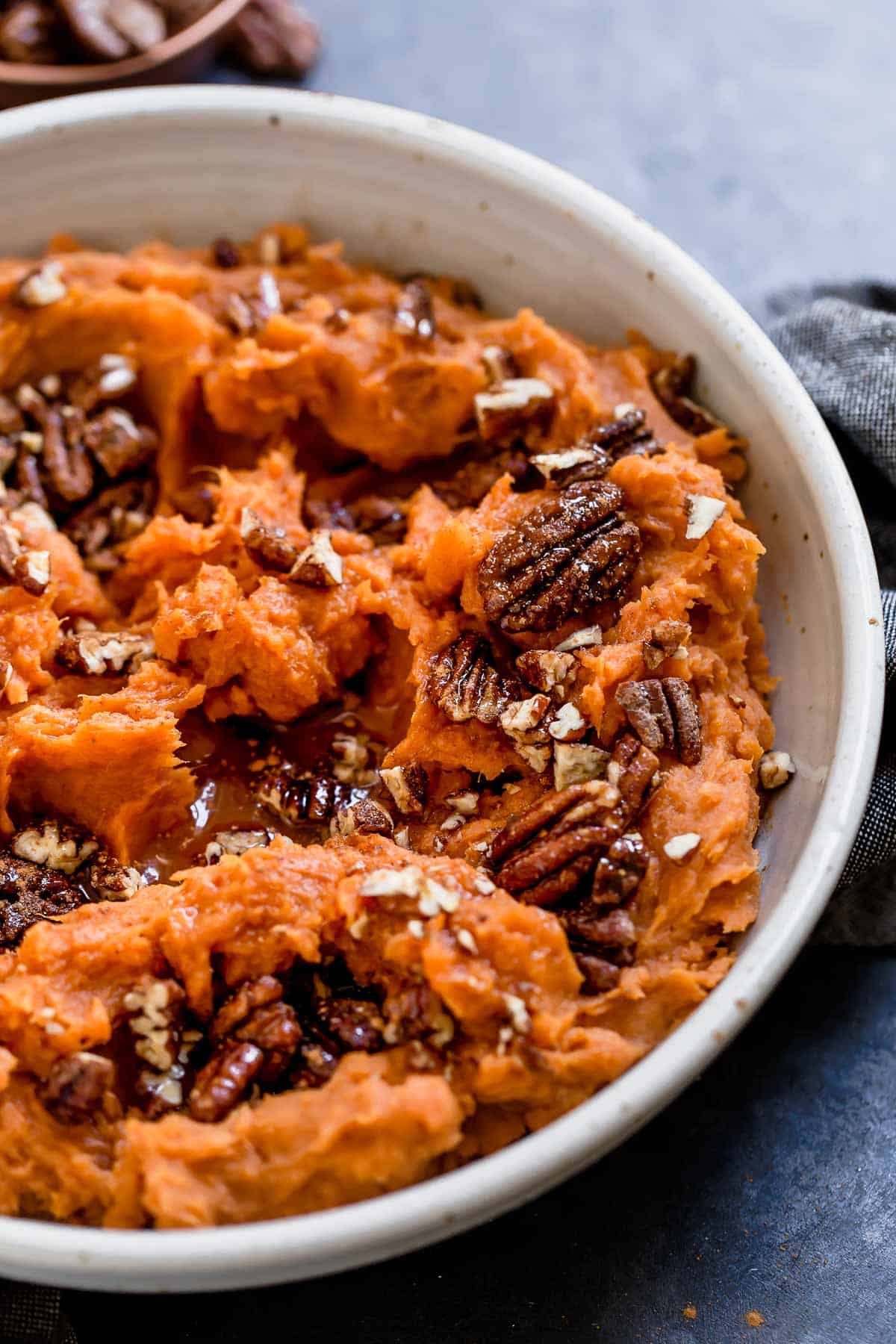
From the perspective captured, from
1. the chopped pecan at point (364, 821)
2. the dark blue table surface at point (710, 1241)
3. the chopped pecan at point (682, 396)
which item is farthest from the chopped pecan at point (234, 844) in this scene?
the chopped pecan at point (682, 396)

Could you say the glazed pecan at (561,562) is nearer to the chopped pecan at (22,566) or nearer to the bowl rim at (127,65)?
the chopped pecan at (22,566)

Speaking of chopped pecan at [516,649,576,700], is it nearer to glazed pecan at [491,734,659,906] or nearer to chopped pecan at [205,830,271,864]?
glazed pecan at [491,734,659,906]

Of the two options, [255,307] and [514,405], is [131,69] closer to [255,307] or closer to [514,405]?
[255,307]

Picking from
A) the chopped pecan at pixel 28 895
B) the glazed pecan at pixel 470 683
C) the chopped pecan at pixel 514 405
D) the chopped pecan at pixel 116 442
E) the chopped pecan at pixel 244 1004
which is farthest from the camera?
the chopped pecan at pixel 116 442

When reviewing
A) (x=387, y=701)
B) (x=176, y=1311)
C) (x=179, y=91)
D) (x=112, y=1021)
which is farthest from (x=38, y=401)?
(x=176, y=1311)

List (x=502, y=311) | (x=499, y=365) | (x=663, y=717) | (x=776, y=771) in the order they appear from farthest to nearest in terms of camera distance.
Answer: (x=502, y=311)
(x=499, y=365)
(x=776, y=771)
(x=663, y=717)

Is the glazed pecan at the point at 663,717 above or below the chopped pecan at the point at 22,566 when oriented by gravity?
above

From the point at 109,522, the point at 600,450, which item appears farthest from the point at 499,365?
the point at 109,522

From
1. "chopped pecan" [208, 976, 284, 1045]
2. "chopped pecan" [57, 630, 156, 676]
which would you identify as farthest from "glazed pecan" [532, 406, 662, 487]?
"chopped pecan" [208, 976, 284, 1045]
